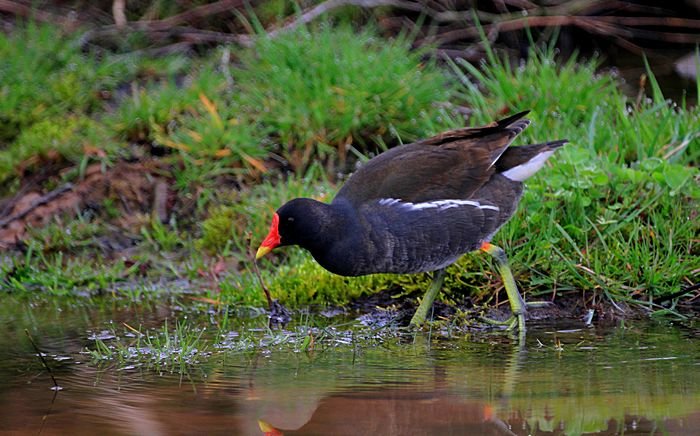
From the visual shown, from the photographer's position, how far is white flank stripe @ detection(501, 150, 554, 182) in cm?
529

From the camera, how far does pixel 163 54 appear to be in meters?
8.38

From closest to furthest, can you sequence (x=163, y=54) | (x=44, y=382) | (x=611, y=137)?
(x=44, y=382), (x=611, y=137), (x=163, y=54)

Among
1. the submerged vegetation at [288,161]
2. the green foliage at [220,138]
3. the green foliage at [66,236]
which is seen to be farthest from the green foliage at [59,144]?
the green foliage at [66,236]

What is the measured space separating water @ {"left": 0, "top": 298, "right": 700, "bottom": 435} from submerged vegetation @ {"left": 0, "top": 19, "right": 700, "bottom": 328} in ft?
2.26

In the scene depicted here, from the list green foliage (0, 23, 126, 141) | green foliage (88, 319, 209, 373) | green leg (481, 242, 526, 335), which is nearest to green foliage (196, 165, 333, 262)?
green leg (481, 242, 526, 335)

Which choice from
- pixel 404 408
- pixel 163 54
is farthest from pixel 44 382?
pixel 163 54

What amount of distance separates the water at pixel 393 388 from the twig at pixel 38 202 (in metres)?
1.90

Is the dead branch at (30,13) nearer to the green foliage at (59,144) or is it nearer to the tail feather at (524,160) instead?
the green foliage at (59,144)

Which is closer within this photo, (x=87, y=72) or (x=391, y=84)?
(x=391, y=84)

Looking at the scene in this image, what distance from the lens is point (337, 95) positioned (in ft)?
22.8

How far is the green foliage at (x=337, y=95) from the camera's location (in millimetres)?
6816

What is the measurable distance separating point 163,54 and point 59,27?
2.88 feet

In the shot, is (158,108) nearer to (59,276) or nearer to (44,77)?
(44,77)

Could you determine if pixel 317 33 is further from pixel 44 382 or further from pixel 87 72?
pixel 44 382
